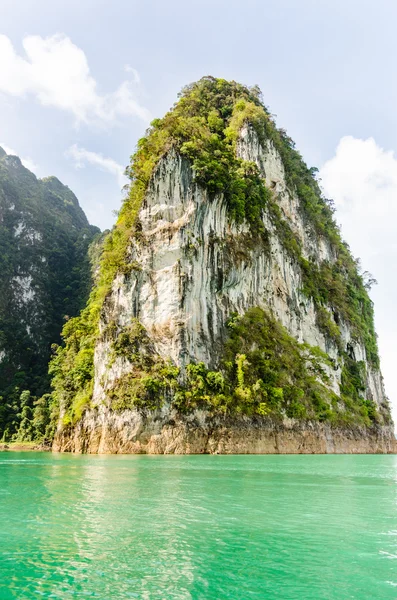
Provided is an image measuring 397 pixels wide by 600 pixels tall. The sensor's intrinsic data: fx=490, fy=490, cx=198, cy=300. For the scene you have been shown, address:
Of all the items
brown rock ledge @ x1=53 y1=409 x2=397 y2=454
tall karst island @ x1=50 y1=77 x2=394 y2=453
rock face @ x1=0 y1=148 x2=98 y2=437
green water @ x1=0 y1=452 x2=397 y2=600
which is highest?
rock face @ x1=0 y1=148 x2=98 y2=437

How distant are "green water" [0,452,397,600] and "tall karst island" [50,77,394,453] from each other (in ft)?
53.9

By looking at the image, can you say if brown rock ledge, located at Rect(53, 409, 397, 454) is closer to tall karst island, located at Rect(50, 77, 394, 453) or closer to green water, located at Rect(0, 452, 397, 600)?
tall karst island, located at Rect(50, 77, 394, 453)

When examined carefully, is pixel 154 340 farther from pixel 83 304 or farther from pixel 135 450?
pixel 83 304

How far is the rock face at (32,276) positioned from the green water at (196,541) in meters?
46.4

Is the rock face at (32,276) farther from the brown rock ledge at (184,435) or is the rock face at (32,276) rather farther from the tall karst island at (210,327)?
the brown rock ledge at (184,435)

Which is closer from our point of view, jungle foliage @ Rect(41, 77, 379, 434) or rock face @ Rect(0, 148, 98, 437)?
jungle foliage @ Rect(41, 77, 379, 434)

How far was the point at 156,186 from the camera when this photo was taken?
35.9m

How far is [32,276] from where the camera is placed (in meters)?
80.6

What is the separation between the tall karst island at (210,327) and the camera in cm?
3006

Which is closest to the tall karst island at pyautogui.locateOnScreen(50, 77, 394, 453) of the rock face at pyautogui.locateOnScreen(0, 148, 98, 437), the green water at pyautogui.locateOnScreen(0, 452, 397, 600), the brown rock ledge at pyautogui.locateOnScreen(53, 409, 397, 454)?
the brown rock ledge at pyautogui.locateOnScreen(53, 409, 397, 454)

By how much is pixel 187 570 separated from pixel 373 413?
41.9 m

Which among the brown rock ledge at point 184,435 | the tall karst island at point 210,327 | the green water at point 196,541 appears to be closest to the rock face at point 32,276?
the tall karst island at point 210,327

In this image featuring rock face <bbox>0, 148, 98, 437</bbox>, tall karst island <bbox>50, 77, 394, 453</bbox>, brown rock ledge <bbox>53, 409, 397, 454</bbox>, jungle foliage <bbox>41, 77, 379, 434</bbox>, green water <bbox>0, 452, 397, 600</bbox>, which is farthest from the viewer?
rock face <bbox>0, 148, 98, 437</bbox>

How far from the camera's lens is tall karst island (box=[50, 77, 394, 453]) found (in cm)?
3006
